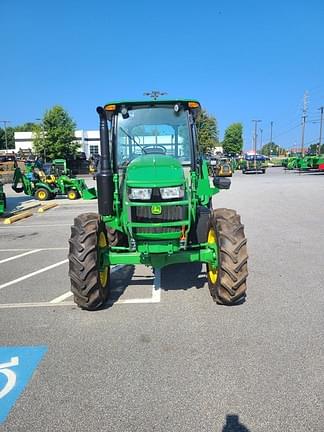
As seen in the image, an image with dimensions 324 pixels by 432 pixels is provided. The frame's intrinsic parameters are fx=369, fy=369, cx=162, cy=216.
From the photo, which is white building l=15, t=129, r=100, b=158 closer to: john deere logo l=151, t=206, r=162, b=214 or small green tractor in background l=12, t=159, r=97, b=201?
small green tractor in background l=12, t=159, r=97, b=201

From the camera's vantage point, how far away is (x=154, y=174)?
14.1ft

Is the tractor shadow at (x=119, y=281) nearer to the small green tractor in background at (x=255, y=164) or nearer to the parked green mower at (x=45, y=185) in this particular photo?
the parked green mower at (x=45, y=185)

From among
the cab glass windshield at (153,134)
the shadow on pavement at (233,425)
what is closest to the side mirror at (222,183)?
the cab glass windshield at (153,134)

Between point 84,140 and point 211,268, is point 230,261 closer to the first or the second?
point 211,268

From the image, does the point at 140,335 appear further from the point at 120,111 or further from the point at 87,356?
the point at 120,111

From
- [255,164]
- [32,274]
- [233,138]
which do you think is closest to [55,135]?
[255,164]

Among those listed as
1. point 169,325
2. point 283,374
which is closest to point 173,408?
point 283,374

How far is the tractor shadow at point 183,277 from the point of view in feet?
18.1

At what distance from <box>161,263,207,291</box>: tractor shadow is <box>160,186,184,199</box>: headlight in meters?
1.70

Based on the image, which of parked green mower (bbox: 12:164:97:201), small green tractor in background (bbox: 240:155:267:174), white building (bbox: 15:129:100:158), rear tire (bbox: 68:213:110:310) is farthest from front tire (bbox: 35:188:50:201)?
white building (bbox: 15:129:100:158)

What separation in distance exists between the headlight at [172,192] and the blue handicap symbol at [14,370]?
208 cm

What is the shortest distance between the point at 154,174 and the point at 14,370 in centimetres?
246

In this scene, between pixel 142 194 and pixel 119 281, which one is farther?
pixel 119 281

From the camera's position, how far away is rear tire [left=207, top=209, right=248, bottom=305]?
14.3ft
